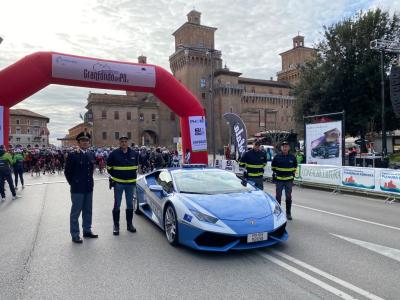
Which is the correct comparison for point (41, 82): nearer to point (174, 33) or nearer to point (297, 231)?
point (297, 231)

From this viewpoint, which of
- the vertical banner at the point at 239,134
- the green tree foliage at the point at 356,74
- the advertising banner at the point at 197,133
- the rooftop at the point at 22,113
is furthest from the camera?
the rooftop at the point at 22,113

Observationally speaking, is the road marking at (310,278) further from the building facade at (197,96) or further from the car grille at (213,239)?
the building facade at (197,96)

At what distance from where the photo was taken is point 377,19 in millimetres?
27844

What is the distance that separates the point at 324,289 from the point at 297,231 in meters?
2.75

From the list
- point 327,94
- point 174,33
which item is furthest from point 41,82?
point 174,33

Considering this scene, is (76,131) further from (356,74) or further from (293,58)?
(356,74)

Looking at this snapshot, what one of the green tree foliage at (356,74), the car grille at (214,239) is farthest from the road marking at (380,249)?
the green tree foliage at (356,74)

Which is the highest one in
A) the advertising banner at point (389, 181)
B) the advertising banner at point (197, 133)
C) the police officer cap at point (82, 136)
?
the advertising banner at point (197, 133)

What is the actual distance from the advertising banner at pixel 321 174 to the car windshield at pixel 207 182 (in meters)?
7.46

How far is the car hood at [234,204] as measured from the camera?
16.6 feet

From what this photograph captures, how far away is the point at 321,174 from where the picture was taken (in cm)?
1362

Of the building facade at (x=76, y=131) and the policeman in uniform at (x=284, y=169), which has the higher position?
the building facade at (x=76, y=131)

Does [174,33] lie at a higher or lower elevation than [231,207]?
higher

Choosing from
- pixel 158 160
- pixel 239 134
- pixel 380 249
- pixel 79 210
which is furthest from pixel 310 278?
pixel 158 160
